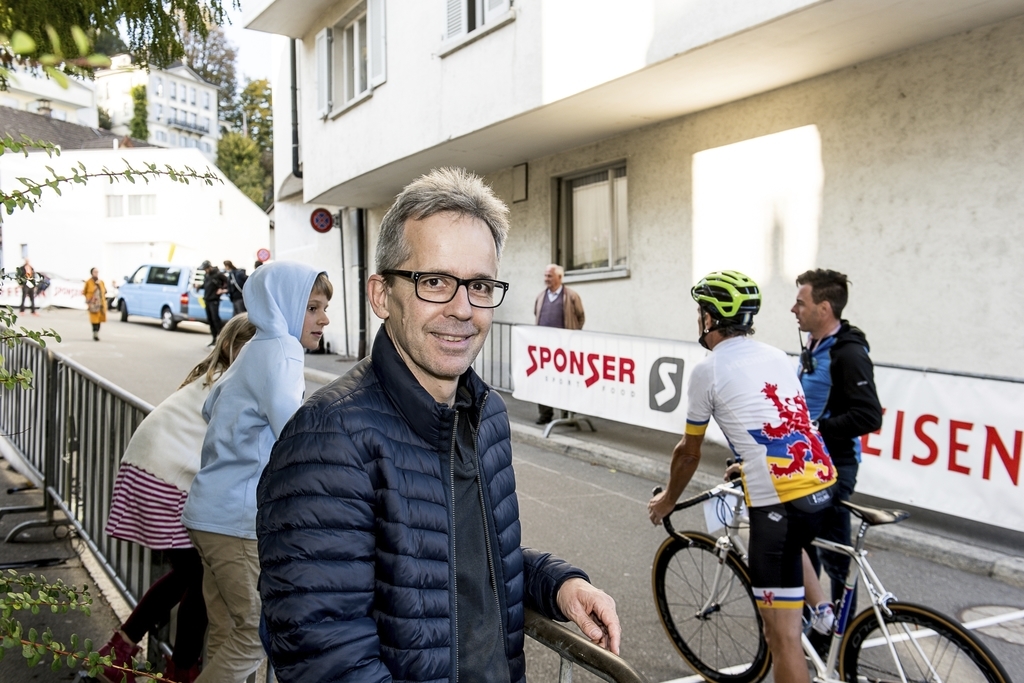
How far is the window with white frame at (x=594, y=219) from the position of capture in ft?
36.5

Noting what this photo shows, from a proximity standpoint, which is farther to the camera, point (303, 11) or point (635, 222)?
point (303, 11)

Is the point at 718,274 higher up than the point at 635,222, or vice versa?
the point at 635,222

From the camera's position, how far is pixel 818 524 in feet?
10.00

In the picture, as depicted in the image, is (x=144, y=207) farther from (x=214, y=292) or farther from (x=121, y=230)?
(x=214, y=292)

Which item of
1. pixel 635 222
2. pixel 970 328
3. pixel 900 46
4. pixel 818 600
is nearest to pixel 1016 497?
pixel 970 328

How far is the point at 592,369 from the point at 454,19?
5883 millimetres

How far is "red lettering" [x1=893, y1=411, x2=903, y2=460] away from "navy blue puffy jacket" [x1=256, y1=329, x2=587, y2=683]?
5.32 m

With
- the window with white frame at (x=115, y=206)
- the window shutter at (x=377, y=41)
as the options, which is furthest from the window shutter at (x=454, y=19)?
the window with white frame at (x=115, y=206)

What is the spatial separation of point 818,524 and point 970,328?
494 centimetres

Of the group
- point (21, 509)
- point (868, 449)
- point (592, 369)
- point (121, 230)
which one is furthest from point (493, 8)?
point (121, 230)

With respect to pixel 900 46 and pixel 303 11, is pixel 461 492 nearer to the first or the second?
pixel 900 46

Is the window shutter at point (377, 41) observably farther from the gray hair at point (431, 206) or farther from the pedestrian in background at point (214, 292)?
the gray hair at point (431, 206)

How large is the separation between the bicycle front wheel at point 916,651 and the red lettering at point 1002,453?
9.23ft

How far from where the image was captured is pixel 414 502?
1.53 m
